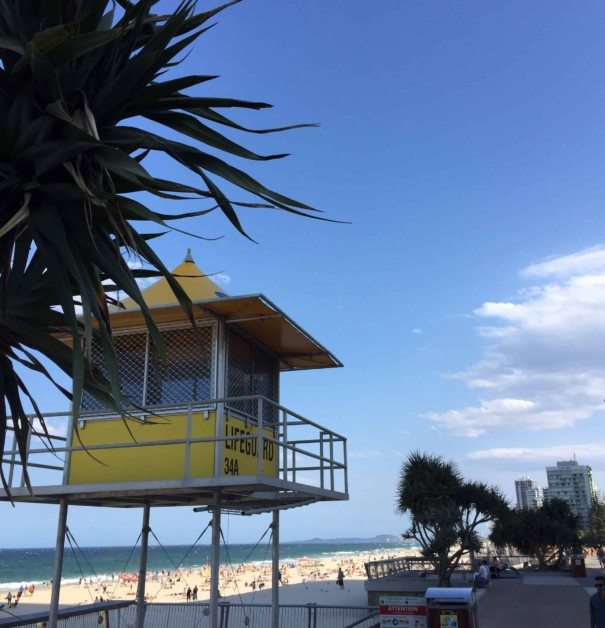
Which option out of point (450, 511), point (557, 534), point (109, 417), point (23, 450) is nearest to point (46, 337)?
point (23, 450)

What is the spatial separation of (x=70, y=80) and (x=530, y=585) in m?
27.6

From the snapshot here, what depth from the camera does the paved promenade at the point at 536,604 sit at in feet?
55.2

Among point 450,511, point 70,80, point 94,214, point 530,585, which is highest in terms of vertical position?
point 70,80

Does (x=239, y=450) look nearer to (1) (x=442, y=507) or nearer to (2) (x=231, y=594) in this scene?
(1) (x=442, y=507)

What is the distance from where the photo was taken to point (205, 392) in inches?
437

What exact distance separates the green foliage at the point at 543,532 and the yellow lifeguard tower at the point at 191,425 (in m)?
27.5

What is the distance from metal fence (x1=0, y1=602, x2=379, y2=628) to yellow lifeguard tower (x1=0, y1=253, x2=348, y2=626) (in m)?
3.29

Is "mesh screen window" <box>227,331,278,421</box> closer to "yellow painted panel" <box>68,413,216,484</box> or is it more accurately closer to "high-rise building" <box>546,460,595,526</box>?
"yellow painted panel" <box>68,413,216,484</box>

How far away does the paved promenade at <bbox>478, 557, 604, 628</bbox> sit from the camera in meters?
16.8

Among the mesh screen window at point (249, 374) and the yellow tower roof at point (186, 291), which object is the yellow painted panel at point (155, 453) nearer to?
the mesh screen window at point (249, 374)

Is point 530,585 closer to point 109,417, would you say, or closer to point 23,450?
point 109,417

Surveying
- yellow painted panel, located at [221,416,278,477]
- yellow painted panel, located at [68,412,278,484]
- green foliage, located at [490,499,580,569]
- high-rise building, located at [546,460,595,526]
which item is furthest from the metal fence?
high-rise building, located at [546,460,595,526]

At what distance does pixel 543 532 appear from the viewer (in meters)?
37.2

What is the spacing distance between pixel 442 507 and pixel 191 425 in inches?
823
